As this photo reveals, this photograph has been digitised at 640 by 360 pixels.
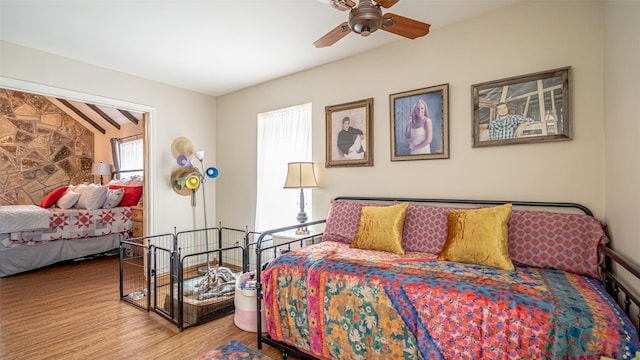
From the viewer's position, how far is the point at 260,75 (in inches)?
141

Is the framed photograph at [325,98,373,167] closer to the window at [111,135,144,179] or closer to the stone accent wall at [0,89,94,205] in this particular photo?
the window at [111,135,144,179]

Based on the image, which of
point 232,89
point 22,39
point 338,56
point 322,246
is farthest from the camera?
point 232,89

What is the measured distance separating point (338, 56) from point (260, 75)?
1052mm

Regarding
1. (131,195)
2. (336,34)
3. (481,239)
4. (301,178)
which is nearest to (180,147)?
(131,195)

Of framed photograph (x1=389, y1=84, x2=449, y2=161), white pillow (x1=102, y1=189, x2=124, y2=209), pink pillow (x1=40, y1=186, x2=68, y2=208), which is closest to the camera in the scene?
framed photograph (x1=389, y1=84, x2=449, y2=161)

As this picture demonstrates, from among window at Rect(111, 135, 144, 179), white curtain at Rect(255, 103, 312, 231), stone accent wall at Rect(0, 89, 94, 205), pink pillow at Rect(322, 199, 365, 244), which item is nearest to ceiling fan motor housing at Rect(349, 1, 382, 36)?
pink pillow at Rect(322, 199, 365, 244)

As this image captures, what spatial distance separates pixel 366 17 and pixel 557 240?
1.69m

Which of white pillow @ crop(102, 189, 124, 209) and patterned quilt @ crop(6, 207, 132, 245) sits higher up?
white pillow @ crop(102, 189, 124, 209)

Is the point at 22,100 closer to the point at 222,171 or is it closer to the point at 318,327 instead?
the point at 222,171

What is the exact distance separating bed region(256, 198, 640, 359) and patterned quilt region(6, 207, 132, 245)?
361cm

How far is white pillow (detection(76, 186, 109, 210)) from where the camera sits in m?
4.50

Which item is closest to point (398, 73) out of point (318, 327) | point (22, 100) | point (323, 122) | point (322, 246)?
point (323, 122)

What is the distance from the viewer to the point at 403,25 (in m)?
1.78

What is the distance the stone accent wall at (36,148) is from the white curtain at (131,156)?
849 mm
